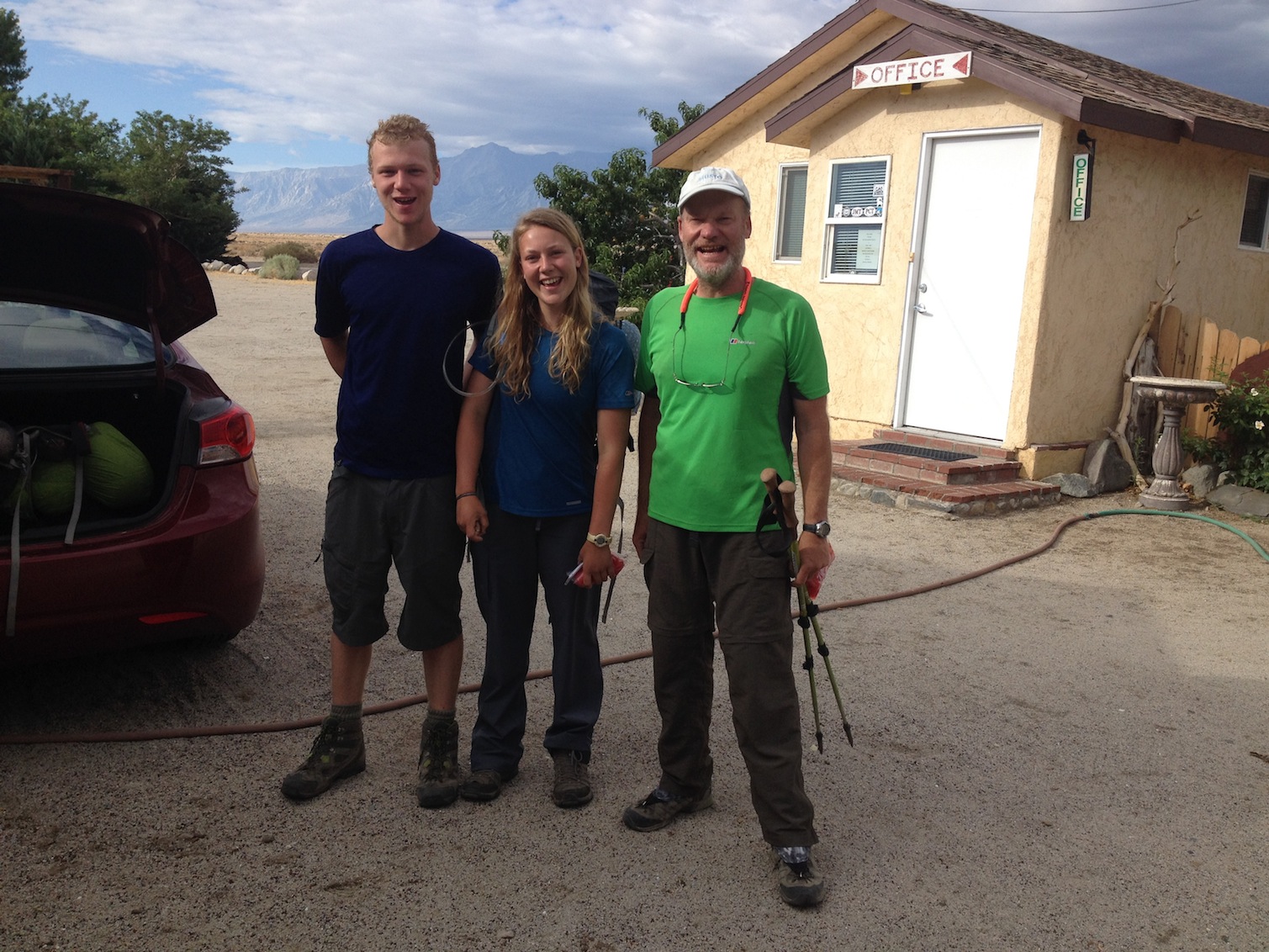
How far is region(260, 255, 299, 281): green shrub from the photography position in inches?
1355

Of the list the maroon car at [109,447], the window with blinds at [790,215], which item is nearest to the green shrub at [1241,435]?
the window with blinds at [790,215]

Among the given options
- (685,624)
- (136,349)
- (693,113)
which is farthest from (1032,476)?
(693,113)

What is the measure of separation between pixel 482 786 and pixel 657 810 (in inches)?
22.5

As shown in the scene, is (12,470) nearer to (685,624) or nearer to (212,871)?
(212,871)

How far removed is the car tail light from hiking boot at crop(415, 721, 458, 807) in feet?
4.07

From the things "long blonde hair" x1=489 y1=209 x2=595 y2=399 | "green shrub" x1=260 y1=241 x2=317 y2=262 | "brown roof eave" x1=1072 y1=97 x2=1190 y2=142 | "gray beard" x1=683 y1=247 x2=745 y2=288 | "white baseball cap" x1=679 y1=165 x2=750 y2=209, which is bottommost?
"long blonde hair" x1=489 y1=209 x2=595 y2=399

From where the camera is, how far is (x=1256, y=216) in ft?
34.4

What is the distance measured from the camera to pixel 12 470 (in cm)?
345

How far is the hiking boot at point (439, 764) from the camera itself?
329 centimetres

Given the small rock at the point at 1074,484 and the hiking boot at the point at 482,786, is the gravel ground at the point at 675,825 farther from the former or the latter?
the small rock at the point at 1074,484

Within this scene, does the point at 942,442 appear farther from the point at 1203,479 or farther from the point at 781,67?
the point at 781,67

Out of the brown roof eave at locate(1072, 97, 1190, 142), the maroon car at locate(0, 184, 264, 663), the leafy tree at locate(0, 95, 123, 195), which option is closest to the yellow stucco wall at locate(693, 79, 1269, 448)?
the brown roof eave at locate(1072, 97, 1190, 142)

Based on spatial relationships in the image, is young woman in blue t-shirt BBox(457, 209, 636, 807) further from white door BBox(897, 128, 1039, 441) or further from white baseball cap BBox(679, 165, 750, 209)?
white door BBox(897, 128, 1039, 441)

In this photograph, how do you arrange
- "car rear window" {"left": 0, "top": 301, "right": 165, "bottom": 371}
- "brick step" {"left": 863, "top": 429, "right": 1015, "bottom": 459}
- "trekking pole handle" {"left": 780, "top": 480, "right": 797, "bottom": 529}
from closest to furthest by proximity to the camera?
"trekking pole handle" {"left": 780, "top": 480, "right": 797, "bottom": 529} → "car rear window" {"left": 0, "top": 301, "right": 165, "bottom": 371} → "brick step" {"left": 863, "top": 429, "right": 1015, "bottom": 459}
